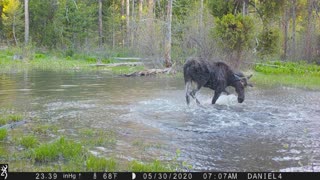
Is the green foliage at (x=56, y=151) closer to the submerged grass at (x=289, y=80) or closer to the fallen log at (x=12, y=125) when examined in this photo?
the fallen log at (x=12, y=125)

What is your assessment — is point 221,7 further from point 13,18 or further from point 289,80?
point 13,18

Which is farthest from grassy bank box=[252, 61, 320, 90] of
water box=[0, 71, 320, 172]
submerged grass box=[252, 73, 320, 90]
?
water box=[0, 71, 320, 172]

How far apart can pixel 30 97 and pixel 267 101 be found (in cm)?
853

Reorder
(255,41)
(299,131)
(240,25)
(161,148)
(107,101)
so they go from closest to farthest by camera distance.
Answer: (161,148) → (299,131) → (107,101) → (240,25) → (255,41)

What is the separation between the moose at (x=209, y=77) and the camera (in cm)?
1306

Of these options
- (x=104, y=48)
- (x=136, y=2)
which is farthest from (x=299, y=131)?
(x=136, y=2)

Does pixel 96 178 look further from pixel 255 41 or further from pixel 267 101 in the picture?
pixel 255 41

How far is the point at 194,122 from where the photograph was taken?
430 inches

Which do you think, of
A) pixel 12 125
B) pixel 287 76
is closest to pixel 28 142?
pixel 12 125

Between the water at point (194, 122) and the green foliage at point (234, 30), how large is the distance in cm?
403

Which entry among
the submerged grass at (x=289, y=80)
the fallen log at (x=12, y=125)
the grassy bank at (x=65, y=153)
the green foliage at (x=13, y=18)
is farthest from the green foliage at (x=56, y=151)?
the green foliage at (x=13, y=18)

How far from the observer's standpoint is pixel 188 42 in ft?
87.9

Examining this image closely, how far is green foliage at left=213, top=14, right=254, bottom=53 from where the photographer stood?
20938 mm

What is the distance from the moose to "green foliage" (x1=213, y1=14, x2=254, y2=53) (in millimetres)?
7438
